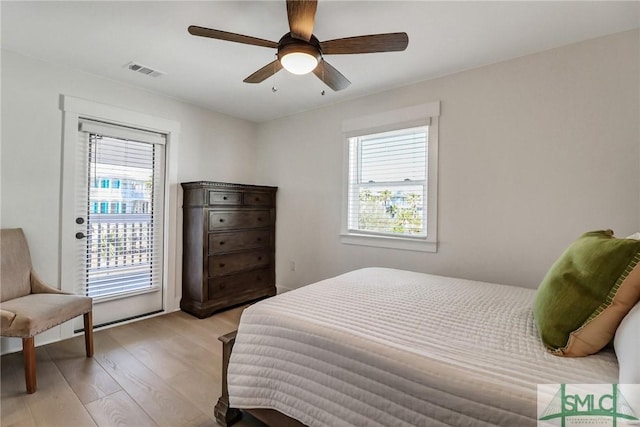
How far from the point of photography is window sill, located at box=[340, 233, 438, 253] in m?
2.78

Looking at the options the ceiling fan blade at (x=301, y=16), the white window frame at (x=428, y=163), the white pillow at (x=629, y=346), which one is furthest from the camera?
the white window frame at (x=428, y=163)

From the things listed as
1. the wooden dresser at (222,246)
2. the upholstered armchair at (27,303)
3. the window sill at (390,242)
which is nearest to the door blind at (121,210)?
the wooden dresser at (222,246)

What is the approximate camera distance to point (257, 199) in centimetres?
373

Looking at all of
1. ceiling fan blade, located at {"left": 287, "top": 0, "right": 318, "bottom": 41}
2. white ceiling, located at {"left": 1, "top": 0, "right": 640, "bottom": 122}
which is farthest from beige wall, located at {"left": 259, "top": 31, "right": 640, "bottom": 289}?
ceiling fan blade, located at {"left": 287, "top": 0, "right": 318, "bottom": 41}

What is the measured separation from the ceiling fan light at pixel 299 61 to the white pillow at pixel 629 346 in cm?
176

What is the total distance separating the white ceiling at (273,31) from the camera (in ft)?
5.92

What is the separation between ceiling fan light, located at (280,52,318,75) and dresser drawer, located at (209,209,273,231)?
1971 mm

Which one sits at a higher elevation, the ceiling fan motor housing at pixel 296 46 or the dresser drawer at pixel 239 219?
the ceiling fan motor housing at pixel 296 46

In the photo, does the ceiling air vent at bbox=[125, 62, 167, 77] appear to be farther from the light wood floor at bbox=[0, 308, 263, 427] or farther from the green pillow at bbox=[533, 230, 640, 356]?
the green pillow at bbox=[533, 230, 640, 356]

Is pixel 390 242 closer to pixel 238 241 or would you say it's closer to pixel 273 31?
pixel 238 241

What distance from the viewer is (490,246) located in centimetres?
248

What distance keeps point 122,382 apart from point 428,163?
9.59 ft

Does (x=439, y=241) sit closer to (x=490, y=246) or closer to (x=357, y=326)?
(x=490, y=246)

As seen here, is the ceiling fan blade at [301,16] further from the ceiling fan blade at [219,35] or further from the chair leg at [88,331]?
the chair leg at [88,331]
